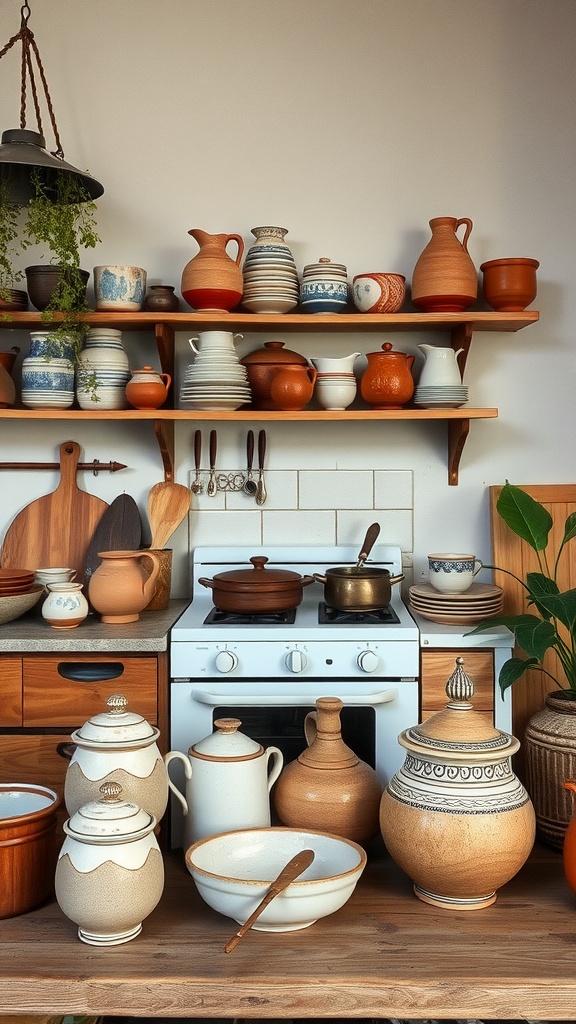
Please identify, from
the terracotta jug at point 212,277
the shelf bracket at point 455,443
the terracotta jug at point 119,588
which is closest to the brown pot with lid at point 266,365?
the terracotta jug at point 212,277

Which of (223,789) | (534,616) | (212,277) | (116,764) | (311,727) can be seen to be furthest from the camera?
(212,277)

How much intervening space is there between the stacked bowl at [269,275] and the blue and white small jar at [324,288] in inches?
1.5

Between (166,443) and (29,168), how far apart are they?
909 millimetres

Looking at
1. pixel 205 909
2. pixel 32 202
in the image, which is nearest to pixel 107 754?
pixel 205 909

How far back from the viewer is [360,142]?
3049 millimetres

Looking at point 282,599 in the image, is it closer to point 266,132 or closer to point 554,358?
point 554,358

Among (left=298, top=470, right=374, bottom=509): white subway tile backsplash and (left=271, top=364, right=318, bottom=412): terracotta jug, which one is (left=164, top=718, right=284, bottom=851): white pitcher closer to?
(left=271, top=364, right=318, bottom=412): terracotta jug

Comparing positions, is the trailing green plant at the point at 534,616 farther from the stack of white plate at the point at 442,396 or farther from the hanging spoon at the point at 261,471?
the hanging spoon at the point at 261,471

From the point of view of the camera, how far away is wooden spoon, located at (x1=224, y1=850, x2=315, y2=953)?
1.39 metres

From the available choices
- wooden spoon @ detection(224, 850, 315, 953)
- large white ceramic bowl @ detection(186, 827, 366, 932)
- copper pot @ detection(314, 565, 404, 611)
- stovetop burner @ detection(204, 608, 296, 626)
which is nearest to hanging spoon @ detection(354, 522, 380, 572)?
copper pot @ detection(314, 565, 404, 611)

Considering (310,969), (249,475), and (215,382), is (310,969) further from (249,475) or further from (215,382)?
(249,475)

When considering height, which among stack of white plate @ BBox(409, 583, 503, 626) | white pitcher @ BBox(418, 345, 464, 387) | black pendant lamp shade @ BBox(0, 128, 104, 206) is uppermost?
black pendant lamp shade @ BBox(0, 128, 104, 206)

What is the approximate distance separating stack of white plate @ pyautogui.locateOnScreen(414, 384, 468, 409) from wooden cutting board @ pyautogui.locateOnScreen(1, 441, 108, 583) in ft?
3.55

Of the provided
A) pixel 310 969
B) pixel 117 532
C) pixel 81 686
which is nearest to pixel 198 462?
pixel 117 532
